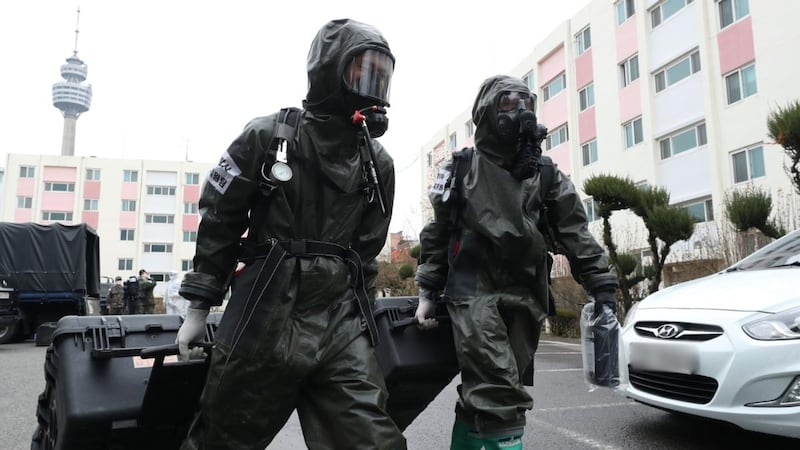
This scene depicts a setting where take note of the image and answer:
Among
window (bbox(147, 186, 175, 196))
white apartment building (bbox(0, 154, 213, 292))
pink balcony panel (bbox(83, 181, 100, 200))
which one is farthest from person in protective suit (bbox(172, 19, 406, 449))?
pink balcony panel (bbox(83, 181, 100, 200))

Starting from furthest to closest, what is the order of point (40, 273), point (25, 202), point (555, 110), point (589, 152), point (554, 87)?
1. point (25, 202)
2. point (554, 87)
3. point (555, 110)
4. point (589, 152)
5. point (40, 273)

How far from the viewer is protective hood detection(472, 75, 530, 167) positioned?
2.98 m

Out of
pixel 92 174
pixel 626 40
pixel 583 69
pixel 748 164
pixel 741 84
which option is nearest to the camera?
pixel 748 164

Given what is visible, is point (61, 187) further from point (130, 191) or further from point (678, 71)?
point (678, 71)

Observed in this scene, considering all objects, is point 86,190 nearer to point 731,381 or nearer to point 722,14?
point 722,14

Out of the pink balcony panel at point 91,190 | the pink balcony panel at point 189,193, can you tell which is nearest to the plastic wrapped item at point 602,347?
the pink balcony panel at point 189,193

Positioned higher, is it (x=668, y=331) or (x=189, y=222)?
(x=189, y=222)

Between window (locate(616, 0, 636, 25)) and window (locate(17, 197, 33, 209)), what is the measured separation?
48.2m

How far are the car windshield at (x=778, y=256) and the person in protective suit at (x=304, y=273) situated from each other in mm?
3514

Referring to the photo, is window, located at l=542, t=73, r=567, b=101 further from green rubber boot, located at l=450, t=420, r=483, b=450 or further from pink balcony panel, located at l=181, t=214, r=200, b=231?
pink balcony panel, located at l=181, t=214, r=200, b=231

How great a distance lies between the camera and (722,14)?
1877 cm

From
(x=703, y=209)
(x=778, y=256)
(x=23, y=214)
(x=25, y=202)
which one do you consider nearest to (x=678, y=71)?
(x=703, y=209)

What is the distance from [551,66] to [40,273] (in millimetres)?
23406

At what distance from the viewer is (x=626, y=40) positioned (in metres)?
23.0
